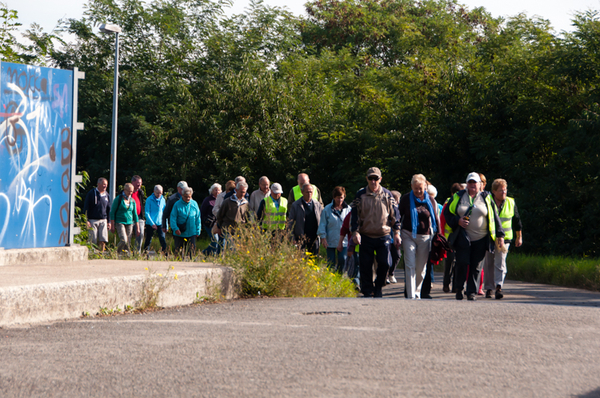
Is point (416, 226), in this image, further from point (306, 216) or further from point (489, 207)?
point (306, 216)

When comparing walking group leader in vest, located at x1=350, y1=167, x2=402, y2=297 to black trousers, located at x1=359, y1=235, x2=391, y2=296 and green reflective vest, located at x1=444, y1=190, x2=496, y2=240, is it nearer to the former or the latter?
black trousers, located at x1=359, y1=235, x2=391, y2=296

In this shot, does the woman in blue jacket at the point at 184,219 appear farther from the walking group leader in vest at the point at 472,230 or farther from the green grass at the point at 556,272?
the green grass at the point at 556,272

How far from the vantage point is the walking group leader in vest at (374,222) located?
33.1 ft

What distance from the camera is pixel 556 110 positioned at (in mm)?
24953

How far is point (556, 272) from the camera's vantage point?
48.1ft

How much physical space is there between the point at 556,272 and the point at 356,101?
1734 centimetres

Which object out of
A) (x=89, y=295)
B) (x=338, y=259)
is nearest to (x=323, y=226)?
(x=338, y=259)

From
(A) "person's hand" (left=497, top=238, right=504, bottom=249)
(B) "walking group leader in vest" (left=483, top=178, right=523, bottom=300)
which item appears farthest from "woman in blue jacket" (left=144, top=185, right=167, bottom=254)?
(A) "person's hand" (left=497, top=238, right=504, bottom=249)

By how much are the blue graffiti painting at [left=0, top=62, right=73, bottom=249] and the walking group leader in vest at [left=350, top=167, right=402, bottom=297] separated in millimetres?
3940

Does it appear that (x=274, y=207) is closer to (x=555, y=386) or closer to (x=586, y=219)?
(x=555, y=386)

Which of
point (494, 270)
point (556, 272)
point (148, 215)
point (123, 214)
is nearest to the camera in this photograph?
point (494, 270)

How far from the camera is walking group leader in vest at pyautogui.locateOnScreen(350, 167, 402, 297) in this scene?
10078mm

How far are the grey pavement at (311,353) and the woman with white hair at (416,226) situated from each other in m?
2.71

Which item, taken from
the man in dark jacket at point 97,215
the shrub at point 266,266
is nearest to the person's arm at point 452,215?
the shrub at point 266,266
